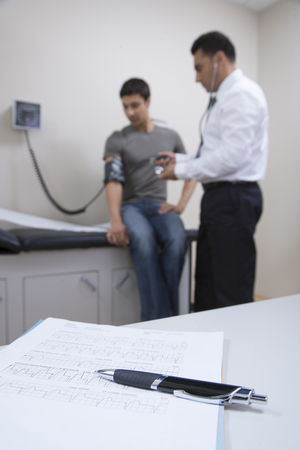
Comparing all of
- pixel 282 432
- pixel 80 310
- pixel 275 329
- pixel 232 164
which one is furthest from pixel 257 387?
pixel 80 310

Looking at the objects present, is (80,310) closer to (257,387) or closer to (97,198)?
(97,198)

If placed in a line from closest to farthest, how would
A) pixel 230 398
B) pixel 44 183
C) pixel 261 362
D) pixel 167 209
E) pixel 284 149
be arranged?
1. pixel 230 398
2. pixel 261 362
3. pixel 284 149
4. pixel 167 209
5. pixel 44 183

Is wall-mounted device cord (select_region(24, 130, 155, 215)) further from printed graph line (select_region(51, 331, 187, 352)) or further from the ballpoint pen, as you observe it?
the ballpoint pen

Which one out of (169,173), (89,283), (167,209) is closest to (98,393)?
(89,283)

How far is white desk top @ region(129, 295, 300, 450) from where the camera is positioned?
264 millimetres

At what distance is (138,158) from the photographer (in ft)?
5.91

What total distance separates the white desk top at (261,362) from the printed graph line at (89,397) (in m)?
0.07

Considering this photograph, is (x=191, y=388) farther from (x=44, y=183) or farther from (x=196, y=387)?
(x=44, y=183)

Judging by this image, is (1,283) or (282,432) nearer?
(282,432)

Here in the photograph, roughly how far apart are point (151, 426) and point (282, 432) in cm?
11

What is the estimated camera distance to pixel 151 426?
0.26 m

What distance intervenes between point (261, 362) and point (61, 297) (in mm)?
1111

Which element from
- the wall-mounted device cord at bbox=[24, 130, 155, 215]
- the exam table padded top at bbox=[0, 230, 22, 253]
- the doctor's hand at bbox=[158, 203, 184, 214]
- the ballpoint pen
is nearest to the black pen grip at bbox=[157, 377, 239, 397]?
the ballpoint pen

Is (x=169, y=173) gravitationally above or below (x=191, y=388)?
above
